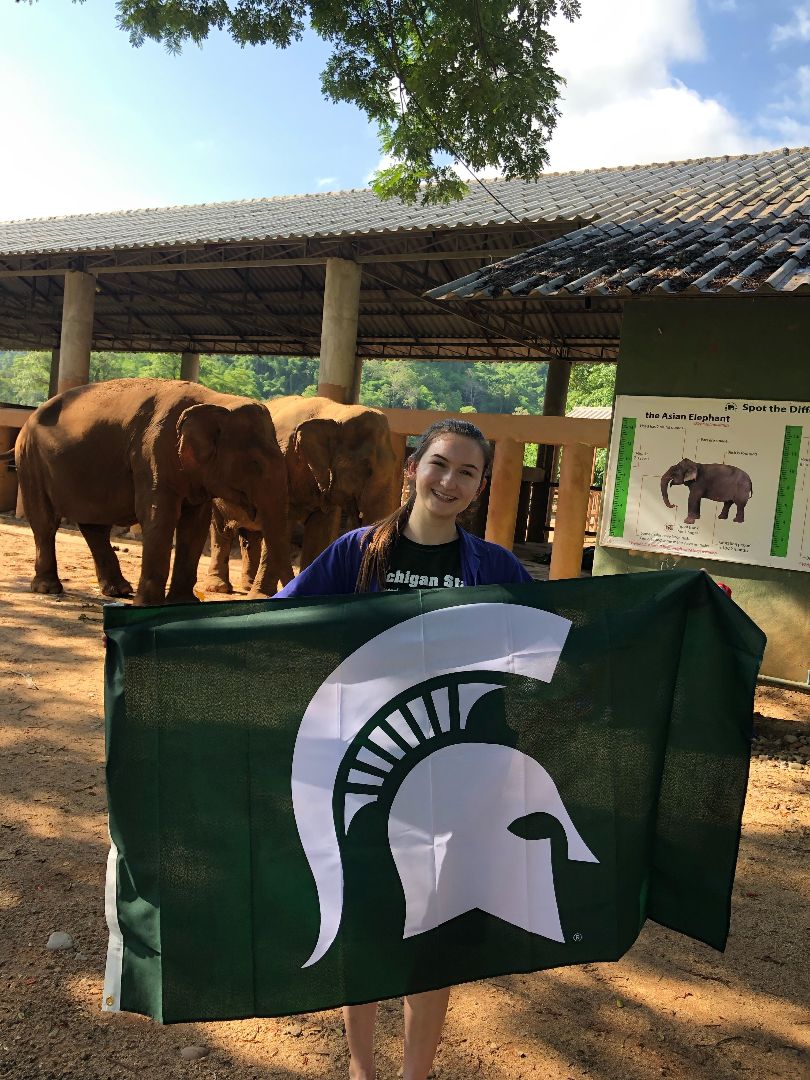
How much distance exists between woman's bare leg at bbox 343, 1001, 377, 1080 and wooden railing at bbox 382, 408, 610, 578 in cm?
749

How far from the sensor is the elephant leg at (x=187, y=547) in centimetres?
895

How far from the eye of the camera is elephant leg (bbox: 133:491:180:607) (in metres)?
8.33

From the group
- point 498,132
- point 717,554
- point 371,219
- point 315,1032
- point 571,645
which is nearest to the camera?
point 571,645

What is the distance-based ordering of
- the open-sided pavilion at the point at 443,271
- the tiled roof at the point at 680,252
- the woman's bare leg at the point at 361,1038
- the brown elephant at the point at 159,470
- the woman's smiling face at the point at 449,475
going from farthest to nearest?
the brown elephant at the point at 159,470 → the open-sided pavilion at the point at 443,271 → the tiled roof at the point at 680,252 → the woman's smiling face at the point at 449,475 → the woman's bare leg at the point at 361,1038

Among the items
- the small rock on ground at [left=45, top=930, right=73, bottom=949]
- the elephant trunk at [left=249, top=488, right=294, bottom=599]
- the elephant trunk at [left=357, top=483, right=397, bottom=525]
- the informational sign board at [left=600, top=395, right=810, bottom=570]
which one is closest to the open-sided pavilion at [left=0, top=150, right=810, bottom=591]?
the informational sign board at [left=600, top=395, right=810, bottom=570]

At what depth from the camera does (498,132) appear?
28.9 feet

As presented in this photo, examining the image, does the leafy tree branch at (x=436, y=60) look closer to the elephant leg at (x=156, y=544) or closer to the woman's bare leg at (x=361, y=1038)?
the elephant leg at (x=156, y=544)

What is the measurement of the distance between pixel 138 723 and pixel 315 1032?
1322 millimetres

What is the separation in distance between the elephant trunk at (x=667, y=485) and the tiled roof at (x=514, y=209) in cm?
269

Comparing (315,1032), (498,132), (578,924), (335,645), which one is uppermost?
(498,132)

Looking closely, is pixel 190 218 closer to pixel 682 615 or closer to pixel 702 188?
pixel 702 188

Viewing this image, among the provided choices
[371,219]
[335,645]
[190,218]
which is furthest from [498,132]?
[190,218]

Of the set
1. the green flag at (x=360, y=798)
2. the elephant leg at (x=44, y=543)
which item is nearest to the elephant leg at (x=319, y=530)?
the elephant leg at (x=44, y=543)

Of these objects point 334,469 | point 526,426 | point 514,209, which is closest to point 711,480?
point 526,426
